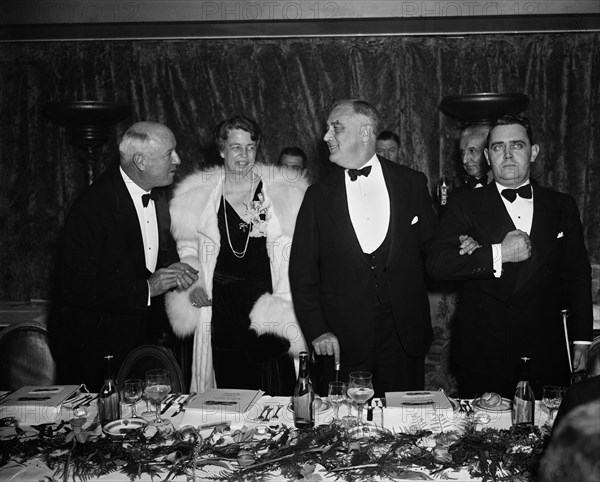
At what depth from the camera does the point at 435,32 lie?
213 inches

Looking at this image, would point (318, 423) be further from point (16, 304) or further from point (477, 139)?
point (16, 304)

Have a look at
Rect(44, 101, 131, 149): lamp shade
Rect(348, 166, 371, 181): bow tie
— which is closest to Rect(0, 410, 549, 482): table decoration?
Rect(348, 166, 371, 181): bow tie

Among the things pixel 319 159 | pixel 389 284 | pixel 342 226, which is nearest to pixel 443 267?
pixel 389 284

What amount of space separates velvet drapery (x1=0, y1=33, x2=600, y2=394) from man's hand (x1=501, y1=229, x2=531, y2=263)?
2.67 metres

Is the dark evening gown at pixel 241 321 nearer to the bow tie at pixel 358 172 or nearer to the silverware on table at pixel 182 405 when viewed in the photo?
the bow tie at pixel 358 172

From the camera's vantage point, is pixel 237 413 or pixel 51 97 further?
pixel 51 97

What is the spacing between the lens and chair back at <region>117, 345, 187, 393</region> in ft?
8.75

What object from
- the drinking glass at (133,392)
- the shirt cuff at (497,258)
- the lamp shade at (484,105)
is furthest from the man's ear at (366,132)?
the lamp shade at (484,105)

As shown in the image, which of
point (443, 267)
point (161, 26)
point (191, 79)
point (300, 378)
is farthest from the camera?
point (191, 79)

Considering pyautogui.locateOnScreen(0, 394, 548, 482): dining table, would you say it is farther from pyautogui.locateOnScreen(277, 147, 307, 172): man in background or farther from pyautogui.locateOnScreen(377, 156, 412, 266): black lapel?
pyautogui.locateOnScreen(277, 147, 307, 172): man in background

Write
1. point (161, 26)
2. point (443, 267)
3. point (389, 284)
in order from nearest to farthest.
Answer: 1. point (443, 267)
2. point (389, 284)
3. point (161, 26)

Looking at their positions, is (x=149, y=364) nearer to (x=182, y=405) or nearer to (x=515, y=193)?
(x=182, y=405)

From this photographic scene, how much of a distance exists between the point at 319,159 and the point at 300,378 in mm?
3724

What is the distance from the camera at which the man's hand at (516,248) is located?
2764 millimetres
